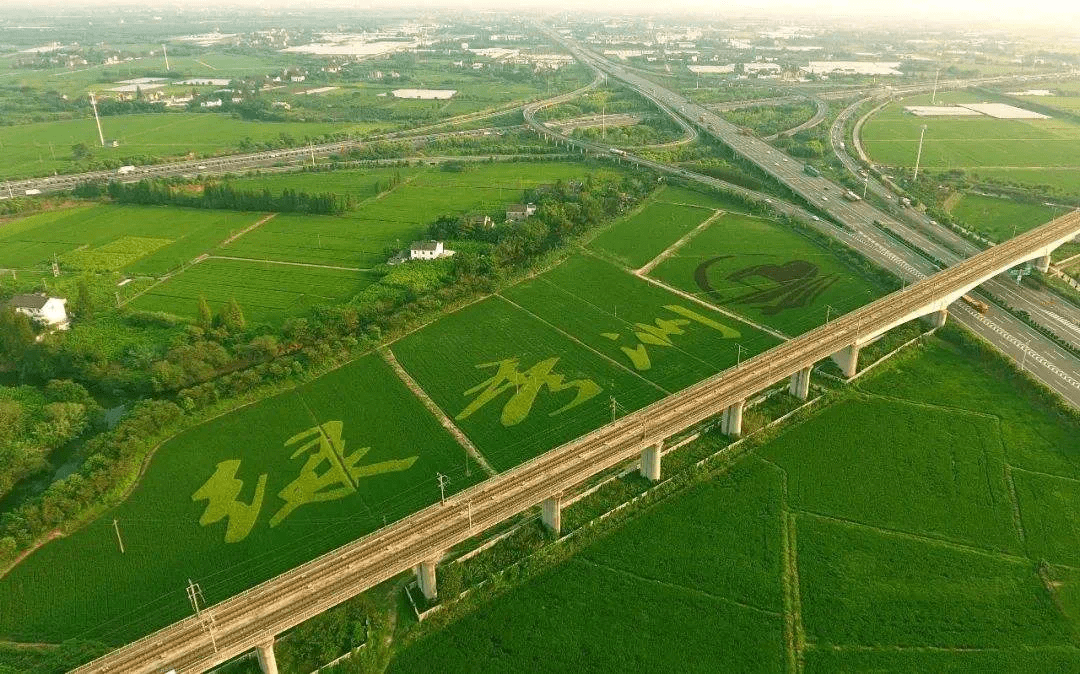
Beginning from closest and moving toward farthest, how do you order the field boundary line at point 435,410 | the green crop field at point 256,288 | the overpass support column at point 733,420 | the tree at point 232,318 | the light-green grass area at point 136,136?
1. the field boundary line at point 435,410
2. the overpass support column at point 733,420
3. the tree at point 232,318
4. the green crop field at point 256,288
5. the light-green grass area at point 136,136

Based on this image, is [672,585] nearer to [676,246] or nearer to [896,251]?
[676,246]

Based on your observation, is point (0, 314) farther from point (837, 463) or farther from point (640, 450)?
point (837, 463)

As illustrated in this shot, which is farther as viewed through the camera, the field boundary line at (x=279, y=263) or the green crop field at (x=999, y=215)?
the green crop field at (x=999, y=215)

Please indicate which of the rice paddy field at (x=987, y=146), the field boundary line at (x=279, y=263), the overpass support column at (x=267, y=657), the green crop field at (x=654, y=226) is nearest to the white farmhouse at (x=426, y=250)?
the field boundary line at (x=279, y=263)

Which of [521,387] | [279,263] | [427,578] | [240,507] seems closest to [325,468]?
[240,507]

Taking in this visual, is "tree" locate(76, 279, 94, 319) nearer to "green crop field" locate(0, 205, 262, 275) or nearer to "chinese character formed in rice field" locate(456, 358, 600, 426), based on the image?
"green crop field" locate(0, 205, 262, 275)

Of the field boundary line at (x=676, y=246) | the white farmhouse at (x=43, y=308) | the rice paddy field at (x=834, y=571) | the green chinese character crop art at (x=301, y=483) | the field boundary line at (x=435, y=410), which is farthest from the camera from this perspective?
the field boundary line at (x=676, y=246)

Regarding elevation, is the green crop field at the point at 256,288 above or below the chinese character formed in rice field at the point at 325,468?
above

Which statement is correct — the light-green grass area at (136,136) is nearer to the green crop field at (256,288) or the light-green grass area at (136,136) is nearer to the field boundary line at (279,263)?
the field boundary line at (279,263)
